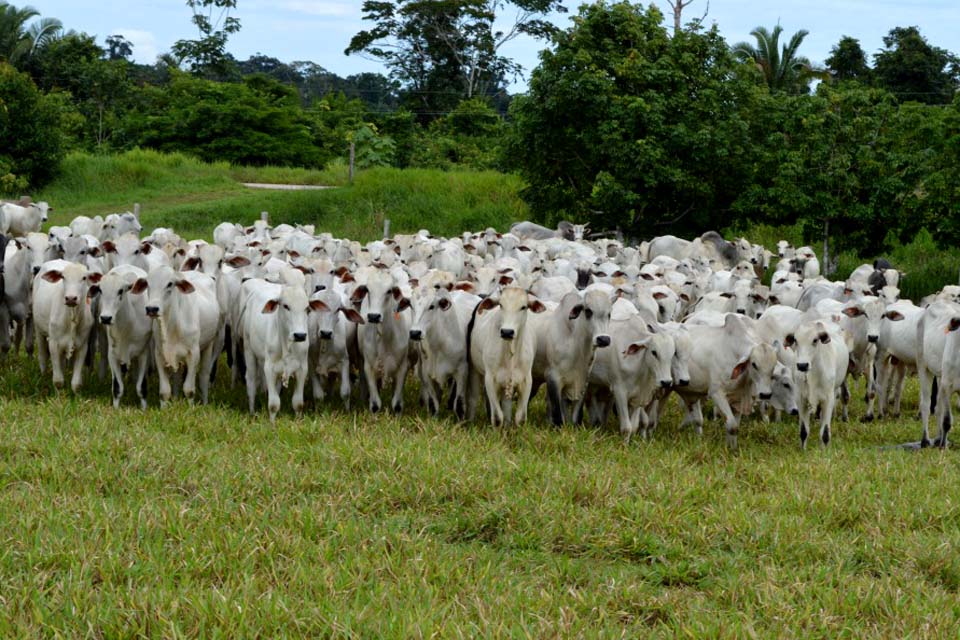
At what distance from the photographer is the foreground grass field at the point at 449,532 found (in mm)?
5270

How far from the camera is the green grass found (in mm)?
27203

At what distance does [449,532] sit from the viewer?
22.1 feet

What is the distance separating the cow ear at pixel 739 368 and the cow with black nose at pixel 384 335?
2959mm

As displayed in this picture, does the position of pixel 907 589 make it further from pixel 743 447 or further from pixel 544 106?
pixel 544 106

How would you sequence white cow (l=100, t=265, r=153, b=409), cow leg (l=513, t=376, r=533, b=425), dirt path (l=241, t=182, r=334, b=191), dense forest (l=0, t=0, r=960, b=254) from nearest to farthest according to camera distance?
cow leg (l=513, t=376, r=533, b=425) < white cow (l=100, t=265, r=153, b=409) < dense forest (l=0, t=0, r=960, b=254) < dirt path (l=241, t=182, r=334, b=191)

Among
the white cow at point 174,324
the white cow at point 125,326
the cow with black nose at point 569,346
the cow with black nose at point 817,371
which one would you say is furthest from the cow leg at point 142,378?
the cow with black nose at point 817,371

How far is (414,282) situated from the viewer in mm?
11836

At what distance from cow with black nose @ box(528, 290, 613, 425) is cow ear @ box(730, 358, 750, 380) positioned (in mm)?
1132

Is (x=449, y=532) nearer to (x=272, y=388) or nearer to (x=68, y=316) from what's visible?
(x=272, y=388)

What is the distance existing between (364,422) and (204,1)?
36604mm

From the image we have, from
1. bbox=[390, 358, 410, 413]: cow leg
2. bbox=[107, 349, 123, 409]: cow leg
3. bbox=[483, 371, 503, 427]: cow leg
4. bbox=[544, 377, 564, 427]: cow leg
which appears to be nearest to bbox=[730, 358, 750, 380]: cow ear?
bbox=[544, 377, 564, 427]: cow leg

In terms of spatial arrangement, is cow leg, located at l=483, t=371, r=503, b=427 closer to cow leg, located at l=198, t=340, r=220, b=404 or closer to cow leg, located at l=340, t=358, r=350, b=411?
cow leg, located at l=340, t=358, r=350, b=411

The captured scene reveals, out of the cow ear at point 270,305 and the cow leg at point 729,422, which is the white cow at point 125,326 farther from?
the cow leg at point 729,422

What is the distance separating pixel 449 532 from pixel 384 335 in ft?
12.5
